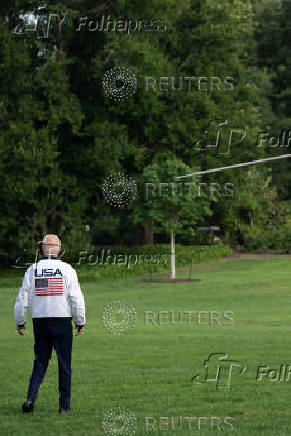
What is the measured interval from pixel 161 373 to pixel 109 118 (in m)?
36.2

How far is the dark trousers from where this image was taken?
9.91 meters

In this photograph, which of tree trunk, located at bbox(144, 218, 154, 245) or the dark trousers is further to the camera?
tree trunk, located at bbox(144, 218, 154, 245)

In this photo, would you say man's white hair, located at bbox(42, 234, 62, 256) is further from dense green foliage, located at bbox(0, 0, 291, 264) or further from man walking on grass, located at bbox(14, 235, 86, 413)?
dense green foliage, located at bbox(0, 0, 291, 264)

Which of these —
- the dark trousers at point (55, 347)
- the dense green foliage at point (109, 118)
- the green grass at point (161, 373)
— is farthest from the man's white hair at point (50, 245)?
the dense green foliage at point (109, 118)

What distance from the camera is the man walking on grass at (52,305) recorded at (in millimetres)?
9891

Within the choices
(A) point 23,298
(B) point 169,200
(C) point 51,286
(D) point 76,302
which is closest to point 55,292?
(C) point 51,286

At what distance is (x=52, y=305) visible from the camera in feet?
32.4

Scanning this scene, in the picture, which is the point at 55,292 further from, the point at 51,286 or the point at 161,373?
the point at 161,373

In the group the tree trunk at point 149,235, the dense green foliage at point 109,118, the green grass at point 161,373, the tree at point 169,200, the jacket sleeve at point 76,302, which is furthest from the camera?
the tree trunk at point 149,235

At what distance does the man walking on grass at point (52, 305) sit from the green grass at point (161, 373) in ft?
1.73

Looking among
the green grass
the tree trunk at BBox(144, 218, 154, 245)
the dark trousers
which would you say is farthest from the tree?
the dark trousers

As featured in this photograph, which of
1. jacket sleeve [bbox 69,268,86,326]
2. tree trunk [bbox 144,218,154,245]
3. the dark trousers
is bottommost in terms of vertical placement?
tree trunk [bbox 144,218,154,245]

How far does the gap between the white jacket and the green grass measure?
1.13 meters

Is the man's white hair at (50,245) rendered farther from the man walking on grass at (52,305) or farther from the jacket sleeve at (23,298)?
the jacket sleeve at (23,298)
